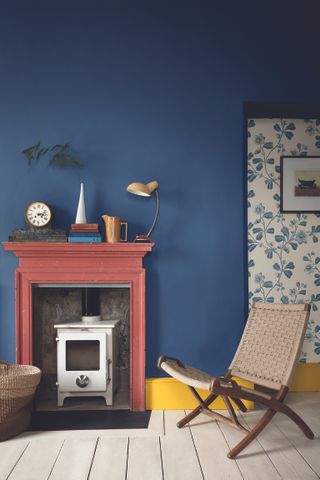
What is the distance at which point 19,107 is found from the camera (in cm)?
375

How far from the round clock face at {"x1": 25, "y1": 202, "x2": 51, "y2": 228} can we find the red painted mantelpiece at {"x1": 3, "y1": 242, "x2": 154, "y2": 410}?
0.70 feet

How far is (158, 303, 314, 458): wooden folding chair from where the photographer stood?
288cm

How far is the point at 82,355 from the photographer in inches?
145

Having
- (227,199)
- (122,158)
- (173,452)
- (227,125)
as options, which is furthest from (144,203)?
(173,452)

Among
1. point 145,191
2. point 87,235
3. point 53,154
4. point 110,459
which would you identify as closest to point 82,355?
point 87,235

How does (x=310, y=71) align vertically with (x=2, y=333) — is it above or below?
above

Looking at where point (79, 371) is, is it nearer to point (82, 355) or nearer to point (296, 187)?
point (82, 355)

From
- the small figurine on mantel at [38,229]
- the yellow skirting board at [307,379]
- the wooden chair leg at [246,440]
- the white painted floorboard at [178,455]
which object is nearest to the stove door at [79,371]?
the white painted floorboard at [178,455]

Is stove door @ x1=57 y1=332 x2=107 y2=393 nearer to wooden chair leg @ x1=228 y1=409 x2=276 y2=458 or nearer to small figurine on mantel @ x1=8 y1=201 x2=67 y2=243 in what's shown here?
small figurine on mantel @ x1=8 y1=201 x2=67 y2=243

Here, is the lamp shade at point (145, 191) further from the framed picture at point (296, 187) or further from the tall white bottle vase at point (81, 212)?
the framed picture at point (296, 187)

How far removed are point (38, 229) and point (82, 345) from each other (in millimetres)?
913

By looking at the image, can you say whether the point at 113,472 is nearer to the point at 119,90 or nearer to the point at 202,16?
the point at 119,90

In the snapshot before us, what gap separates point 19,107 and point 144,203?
1.19 m

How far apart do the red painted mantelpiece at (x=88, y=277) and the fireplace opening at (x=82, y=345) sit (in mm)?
90
